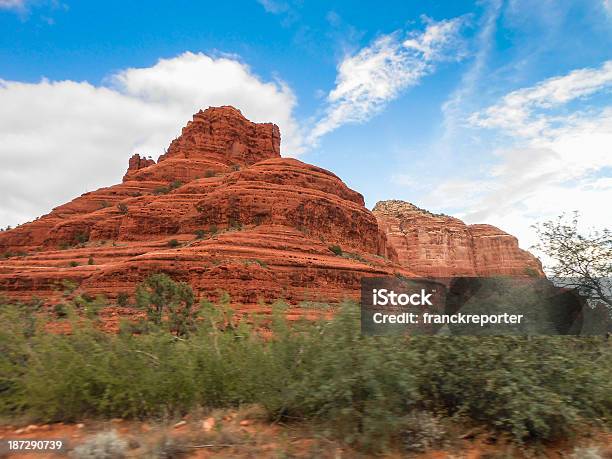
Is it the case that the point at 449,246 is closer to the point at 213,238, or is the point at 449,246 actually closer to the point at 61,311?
the point at 213,238

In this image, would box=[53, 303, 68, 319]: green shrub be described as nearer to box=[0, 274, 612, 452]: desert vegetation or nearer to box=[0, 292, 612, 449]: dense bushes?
box=[0, 274, 612, 452]: desert vegetation

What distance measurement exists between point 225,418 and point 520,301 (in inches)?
205

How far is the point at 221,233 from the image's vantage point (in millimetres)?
43750

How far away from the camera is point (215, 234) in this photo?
45.0 meters

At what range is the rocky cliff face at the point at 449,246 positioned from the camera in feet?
346

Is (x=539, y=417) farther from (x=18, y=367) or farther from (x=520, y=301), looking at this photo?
(x=18, y=367)

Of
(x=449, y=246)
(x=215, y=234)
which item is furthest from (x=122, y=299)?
(x=449, y=246)

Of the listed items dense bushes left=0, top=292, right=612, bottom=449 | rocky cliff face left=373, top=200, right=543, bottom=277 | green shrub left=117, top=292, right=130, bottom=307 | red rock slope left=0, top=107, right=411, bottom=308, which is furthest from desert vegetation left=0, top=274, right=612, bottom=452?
rocky cliff face left=373, top=200, right=543, bottom=277

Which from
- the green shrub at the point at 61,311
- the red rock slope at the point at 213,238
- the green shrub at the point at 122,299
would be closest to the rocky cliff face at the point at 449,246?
the red rock slope at the point at 213,238

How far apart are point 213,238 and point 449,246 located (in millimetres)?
82490

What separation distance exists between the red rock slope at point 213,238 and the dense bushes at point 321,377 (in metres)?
17.0

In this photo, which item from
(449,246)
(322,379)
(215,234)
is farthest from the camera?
(449,246)

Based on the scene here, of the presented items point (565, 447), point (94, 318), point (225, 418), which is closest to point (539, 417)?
point (565, 447)

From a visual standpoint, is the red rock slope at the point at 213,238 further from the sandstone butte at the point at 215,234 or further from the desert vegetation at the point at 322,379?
the desert vegetation at the point at 322,379
